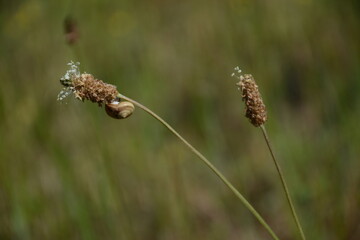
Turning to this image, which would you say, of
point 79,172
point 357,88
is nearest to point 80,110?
point 79,172

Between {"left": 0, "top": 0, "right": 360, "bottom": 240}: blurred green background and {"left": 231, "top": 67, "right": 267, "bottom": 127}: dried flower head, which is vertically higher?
{"left": 0, "top": 0, "right": 360, "bottom": 240}: blurred green background

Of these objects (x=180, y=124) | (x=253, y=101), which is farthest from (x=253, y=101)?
(x=180, y=124)

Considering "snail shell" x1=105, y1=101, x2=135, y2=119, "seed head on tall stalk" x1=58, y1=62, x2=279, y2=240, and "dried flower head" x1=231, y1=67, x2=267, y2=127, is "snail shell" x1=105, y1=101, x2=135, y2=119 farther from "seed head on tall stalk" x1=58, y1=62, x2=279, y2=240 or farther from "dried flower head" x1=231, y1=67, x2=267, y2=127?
"dried flower head" x1=231, y1=67, x2=267, y2=127

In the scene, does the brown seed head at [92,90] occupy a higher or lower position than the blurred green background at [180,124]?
lower

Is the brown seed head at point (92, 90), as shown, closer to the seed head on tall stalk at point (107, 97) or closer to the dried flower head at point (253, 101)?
the seed head on tall stalk at point (107, 97)

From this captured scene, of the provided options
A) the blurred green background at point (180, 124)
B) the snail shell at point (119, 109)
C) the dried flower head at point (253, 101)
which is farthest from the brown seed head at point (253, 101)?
the blurred green background at point (180, 124)

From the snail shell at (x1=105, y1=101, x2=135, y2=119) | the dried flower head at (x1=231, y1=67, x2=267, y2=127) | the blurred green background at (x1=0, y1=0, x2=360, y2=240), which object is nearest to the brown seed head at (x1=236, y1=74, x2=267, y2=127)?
the dried flower head at (x1=231, y1=67, x2=267, y2=127)

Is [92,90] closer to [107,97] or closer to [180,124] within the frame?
[107,97]

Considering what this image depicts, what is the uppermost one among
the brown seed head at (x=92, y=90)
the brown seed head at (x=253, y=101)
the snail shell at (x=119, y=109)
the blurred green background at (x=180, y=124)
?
the blurred green background at (x=180, y=124)
